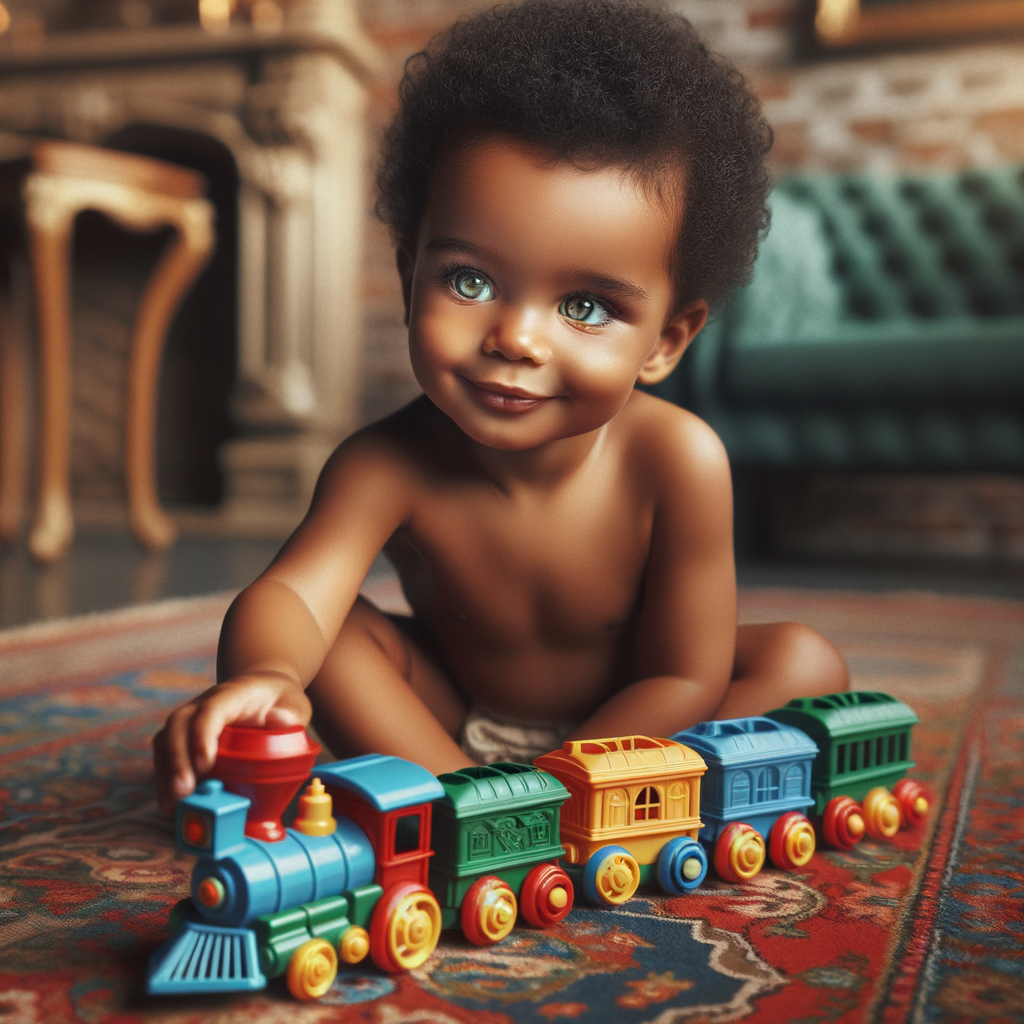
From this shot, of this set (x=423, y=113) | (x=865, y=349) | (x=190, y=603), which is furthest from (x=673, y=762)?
(x=865, y=349)

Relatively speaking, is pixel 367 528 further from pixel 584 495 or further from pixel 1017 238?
pixel 1017 238

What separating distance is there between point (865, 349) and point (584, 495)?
1.57m

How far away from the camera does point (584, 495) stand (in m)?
0.72

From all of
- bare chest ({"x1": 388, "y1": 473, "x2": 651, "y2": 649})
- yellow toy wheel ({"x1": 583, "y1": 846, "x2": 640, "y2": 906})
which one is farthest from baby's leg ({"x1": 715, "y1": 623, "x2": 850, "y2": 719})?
yellow toy wheel ({"x1": 583, "y1": 846, "x2": 640, "y2": 906})

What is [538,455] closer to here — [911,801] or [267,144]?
[911,801]

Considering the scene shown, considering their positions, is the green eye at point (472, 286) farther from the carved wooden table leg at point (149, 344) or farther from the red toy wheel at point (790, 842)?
the carved wooden table leg at point (149, 344)

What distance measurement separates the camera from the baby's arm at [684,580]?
72cm

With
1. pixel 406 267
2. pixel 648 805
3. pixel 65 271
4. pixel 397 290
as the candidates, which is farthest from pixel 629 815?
pixel 397 290

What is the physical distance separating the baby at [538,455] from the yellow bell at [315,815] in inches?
1.4

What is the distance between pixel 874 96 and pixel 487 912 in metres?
2.72

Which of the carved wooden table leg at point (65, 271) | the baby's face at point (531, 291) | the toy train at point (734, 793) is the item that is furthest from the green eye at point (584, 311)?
the carved wooden table leg at point (65, 271)

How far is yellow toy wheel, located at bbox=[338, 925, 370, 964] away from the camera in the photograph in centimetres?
47

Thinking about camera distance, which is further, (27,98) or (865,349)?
(27,98)

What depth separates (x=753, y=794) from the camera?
0.63m
